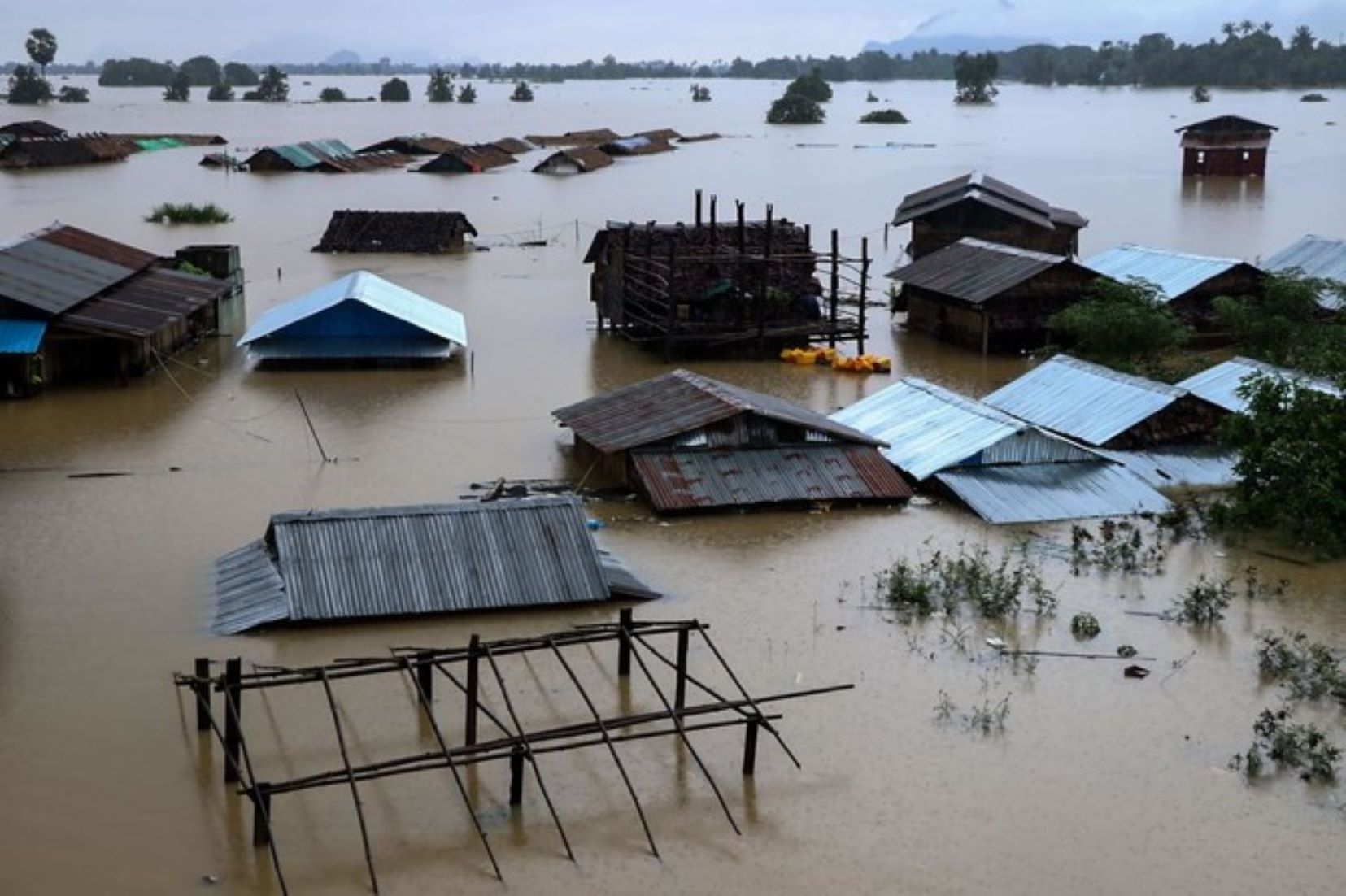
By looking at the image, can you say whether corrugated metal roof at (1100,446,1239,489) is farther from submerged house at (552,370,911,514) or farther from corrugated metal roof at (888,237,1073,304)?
corrugated metal roof at (888,237,1073,304)

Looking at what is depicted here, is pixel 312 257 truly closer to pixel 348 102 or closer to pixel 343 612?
pixel 343 612

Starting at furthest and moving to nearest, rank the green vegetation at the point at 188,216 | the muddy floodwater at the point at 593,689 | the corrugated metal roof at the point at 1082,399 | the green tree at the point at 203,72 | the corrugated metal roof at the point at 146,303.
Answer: the green tree at the point at 203,72
the green vegetation at the point at 188,216
the corrugated metal roof at the point at 146,303
the corrugated metal roof at the point at 1082,399
the muddy floodwater at the point at 593,689

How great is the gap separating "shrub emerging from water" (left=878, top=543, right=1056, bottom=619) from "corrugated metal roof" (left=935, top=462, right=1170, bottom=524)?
1.64 metres

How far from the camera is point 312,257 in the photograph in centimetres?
3731

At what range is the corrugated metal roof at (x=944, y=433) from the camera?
18.5 meters

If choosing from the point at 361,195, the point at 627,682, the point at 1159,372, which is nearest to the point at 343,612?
the point at 627,682

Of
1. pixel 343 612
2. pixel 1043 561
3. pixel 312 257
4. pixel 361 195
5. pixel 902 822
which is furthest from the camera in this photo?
pixel 361 195

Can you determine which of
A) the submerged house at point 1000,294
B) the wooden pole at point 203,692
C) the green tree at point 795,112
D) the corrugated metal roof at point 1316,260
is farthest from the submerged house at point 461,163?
the wooden pole at point 203,692

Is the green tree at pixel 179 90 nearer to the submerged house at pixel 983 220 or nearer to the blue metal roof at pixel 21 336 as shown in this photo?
the submerged house at pixel 983 220

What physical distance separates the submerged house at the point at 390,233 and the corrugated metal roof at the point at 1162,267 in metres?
16.3

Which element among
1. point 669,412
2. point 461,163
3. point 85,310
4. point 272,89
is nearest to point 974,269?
point 669,412

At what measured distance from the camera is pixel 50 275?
2408 centimetres

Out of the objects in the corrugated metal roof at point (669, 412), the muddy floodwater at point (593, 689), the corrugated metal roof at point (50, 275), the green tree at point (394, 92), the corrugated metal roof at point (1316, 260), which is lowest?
the muddy floodwater at point (593, 689)

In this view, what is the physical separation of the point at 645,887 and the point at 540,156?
6412cm
